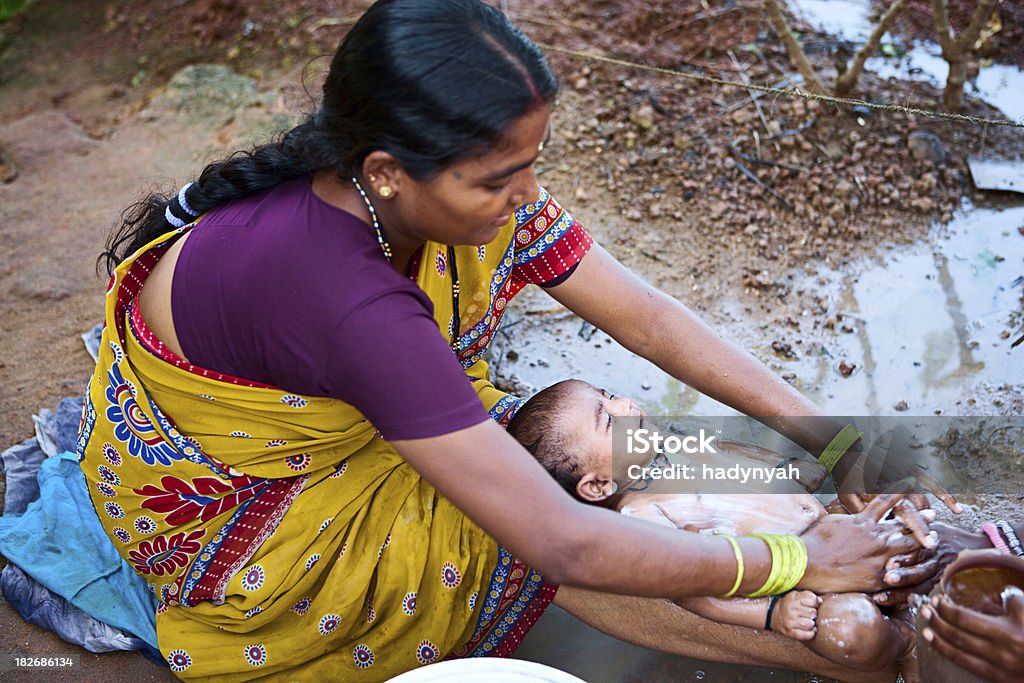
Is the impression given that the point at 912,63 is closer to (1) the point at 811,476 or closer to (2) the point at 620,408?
(1) the point at 811,476

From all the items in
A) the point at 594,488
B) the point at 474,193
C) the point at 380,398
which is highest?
the point at 474,193

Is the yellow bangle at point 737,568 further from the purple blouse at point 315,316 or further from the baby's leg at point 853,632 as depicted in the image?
the purple blouse at point 315,316

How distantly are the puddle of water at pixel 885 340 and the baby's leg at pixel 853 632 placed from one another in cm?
116

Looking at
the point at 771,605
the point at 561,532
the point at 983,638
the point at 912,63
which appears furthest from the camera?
the point at 912,63

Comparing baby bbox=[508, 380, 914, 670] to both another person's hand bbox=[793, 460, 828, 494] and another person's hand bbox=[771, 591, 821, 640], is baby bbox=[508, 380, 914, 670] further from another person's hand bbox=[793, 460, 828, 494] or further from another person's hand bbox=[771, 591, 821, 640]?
another person's hand bbox=[771, 591, 821, 640]

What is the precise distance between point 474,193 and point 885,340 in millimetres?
1960

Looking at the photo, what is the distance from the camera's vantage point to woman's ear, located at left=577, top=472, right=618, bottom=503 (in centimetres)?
225

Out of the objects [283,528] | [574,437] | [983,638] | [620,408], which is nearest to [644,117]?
[620,408]

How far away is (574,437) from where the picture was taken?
2.24m

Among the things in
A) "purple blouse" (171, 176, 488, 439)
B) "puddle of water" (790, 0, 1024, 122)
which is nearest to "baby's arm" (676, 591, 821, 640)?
"purple blouse" (171, 176, 488, 439)

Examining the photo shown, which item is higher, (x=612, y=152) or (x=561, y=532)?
(x=561, y=532)

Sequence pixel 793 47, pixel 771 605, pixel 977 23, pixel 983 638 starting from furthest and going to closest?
pixel 793 47, pixel 977 23, pixel 771 605, pixel 983 638

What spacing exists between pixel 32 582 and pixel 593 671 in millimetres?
1389

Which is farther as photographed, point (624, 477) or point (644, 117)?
point (644, 117)
